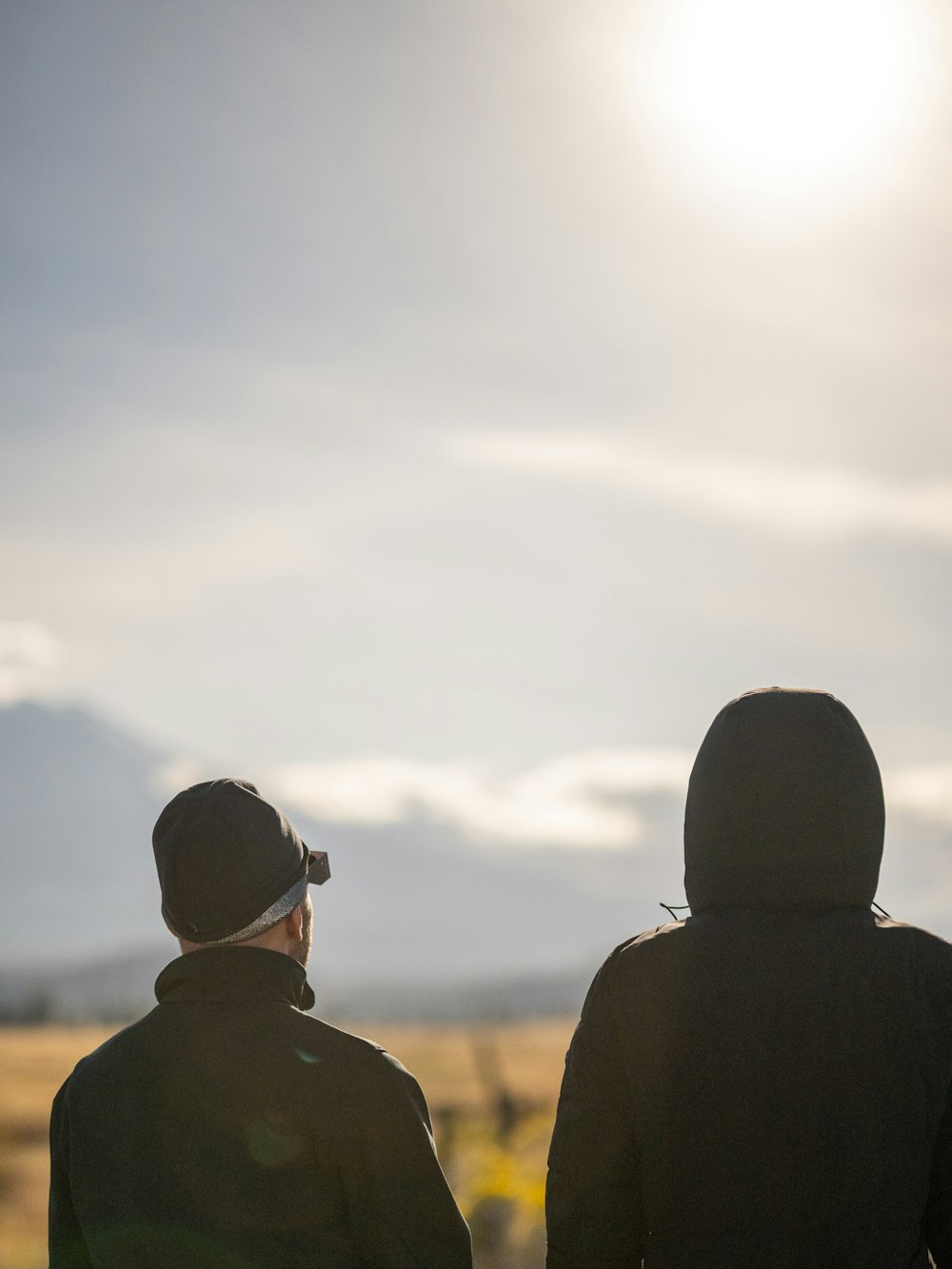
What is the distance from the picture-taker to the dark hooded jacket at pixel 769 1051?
3070 mm

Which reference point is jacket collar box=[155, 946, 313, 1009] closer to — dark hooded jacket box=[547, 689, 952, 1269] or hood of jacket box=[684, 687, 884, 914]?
dark hooded jacket box=[547, 689, 952, 1269]

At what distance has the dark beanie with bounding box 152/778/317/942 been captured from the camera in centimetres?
345

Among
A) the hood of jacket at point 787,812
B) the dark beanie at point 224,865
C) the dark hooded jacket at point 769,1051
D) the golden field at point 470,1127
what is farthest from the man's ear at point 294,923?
the golden field at point 470,1127

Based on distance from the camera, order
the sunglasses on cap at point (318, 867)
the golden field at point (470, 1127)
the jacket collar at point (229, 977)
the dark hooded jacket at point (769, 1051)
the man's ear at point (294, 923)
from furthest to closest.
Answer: the golden field at point (470, 1127), the sunglasses on cap at point (318, 867), the man's ear at point (294, 923), the jacket collar at point (229, 977), the dark hooded jacket at point (769, 1051)

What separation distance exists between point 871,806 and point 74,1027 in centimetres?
2336

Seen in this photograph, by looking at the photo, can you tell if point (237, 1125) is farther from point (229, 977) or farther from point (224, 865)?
point (224, 865)

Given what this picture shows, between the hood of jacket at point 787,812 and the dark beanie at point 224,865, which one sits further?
the dark beanie at point 224,865

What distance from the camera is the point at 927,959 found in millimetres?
3150

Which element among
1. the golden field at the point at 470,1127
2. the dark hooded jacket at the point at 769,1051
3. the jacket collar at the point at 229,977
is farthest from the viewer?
the golden field at the point at 470,1127

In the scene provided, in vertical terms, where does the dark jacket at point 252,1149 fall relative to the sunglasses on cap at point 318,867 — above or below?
below

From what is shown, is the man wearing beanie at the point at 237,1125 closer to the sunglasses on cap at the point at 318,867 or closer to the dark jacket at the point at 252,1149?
the dark jacket at the point at 252,1149

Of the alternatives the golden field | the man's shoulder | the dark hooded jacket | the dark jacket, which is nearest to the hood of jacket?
the dark hooded jacket

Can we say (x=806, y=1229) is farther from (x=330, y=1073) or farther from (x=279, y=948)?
(x=279, y=948)

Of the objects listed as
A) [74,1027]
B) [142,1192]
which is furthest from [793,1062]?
[74,1027]
